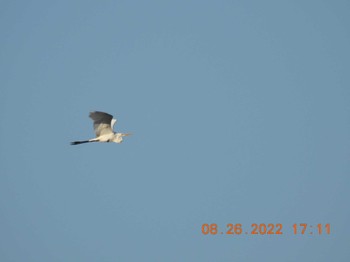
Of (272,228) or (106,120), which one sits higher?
(106,120)

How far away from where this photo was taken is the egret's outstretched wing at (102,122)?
39219 mm

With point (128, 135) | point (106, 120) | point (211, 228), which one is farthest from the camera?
→ point (211, 228)

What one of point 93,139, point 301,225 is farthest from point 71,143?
point 301,225

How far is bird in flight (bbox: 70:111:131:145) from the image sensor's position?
3941 cm

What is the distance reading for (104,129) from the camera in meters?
41.0

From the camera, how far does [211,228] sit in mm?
45812

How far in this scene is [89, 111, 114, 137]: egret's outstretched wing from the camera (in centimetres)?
3922

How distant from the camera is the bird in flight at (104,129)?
39.4 metres

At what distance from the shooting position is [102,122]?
1582 inches

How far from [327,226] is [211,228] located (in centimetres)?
777

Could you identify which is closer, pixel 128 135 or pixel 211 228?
pixel 128 135

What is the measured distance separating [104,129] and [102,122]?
0.88 meters

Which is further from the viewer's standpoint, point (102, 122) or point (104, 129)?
point (104, 129)

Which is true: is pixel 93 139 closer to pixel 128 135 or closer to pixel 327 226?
pixel 128 135
